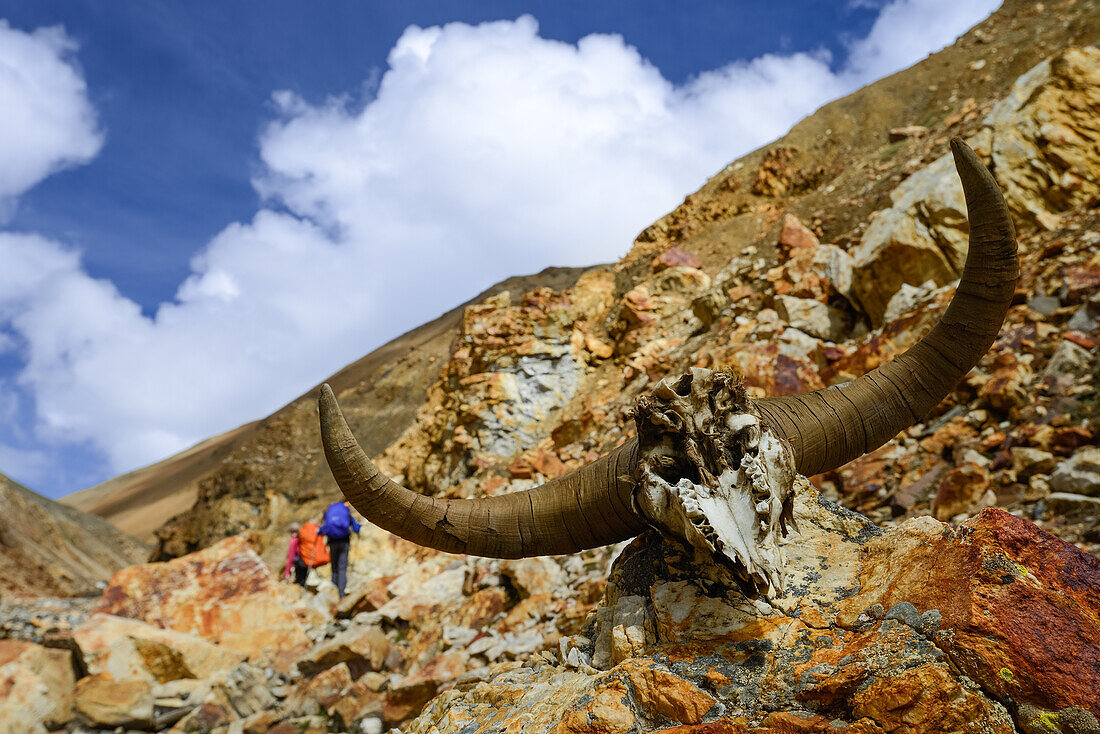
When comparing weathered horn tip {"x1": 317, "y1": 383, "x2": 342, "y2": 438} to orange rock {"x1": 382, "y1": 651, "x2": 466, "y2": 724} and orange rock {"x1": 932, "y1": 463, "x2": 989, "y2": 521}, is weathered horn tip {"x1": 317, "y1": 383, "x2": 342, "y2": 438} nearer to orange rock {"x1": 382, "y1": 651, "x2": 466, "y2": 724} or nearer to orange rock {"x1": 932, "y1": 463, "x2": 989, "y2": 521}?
orange rock {"x1": 382, "y1": 651, "x2": 466, "y2": 724}

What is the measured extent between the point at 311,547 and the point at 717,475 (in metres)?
10.8

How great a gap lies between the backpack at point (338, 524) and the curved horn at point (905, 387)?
9322 mm

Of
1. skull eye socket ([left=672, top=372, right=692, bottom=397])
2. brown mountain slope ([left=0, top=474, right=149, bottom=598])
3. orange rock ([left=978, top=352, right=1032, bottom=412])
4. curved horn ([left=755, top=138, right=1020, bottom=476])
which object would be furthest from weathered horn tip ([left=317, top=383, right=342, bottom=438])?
brown mountain slope ([left=0, top=474, right=149, bottom=598])

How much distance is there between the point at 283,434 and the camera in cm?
2391

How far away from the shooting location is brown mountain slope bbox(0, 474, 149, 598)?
1848 cm

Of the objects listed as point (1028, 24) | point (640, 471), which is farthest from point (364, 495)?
point (1028, 24)

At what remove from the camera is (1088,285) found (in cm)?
691

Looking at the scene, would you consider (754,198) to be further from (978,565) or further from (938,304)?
(978,565)

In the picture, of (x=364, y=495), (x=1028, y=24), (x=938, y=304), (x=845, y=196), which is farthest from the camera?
(x=1028, y=24)

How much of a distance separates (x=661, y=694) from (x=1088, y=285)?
7.41 m

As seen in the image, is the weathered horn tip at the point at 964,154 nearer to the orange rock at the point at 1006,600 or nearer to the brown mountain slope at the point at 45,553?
the orange rock at the point at 1006,600

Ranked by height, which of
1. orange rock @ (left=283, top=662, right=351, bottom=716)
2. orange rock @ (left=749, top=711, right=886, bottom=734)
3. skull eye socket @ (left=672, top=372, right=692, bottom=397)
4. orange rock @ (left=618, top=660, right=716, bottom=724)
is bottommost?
orange rock @ (left=283, top=662, right=351, bottom=716)

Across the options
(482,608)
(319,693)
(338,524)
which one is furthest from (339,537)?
(482,608)

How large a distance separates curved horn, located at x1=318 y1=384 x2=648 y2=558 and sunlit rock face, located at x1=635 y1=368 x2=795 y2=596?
0.32 metres
